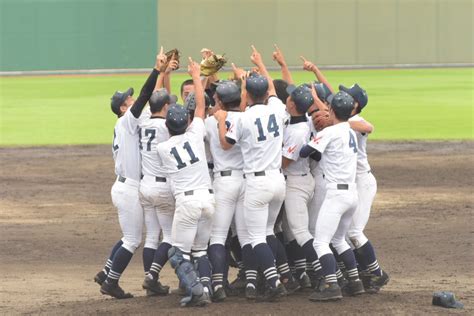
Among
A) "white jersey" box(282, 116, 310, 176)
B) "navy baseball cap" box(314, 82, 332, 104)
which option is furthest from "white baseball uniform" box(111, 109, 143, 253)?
"navy baseball cap" box(314, 82, 332, 104)

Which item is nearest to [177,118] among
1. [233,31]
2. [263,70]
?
[263,70]

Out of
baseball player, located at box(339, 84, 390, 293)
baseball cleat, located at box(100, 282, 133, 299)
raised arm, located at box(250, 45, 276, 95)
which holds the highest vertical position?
raised arm, located at box(250, 45, 276, 95)

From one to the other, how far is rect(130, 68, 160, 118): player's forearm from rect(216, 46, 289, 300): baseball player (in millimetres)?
657

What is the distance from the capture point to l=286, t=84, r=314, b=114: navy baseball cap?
8555 mm

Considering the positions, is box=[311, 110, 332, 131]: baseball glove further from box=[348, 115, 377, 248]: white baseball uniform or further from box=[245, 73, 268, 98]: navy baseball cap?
box=[245, 73, 268, 98]: navy baseball cap

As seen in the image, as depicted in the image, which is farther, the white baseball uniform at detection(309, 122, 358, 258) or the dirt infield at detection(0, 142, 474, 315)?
the dirt infield at detection(0, 142, 474, 315)

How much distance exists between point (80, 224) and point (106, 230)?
0.60 metres

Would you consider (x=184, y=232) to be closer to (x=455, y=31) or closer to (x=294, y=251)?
(x=294, y=251)

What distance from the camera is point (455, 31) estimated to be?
1938 inches

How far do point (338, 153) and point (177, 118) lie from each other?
1413 mm

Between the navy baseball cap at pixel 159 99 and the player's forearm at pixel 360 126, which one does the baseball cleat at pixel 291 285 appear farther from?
the navy baseball cap at pixel 159 99

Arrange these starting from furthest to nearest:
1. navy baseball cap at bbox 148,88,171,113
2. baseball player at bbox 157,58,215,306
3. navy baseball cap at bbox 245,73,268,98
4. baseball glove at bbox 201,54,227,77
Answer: baseball glove at bbox 201,54,227,77, navy baseball cap at bbox 148,88,171,113, navy baseball cap at bbox 245,73,268,98, baseball player at bbox 157,58,215,306

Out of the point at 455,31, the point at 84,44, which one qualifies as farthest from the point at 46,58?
the point at 455,31

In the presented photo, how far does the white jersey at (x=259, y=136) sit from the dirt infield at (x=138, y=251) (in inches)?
47.8
